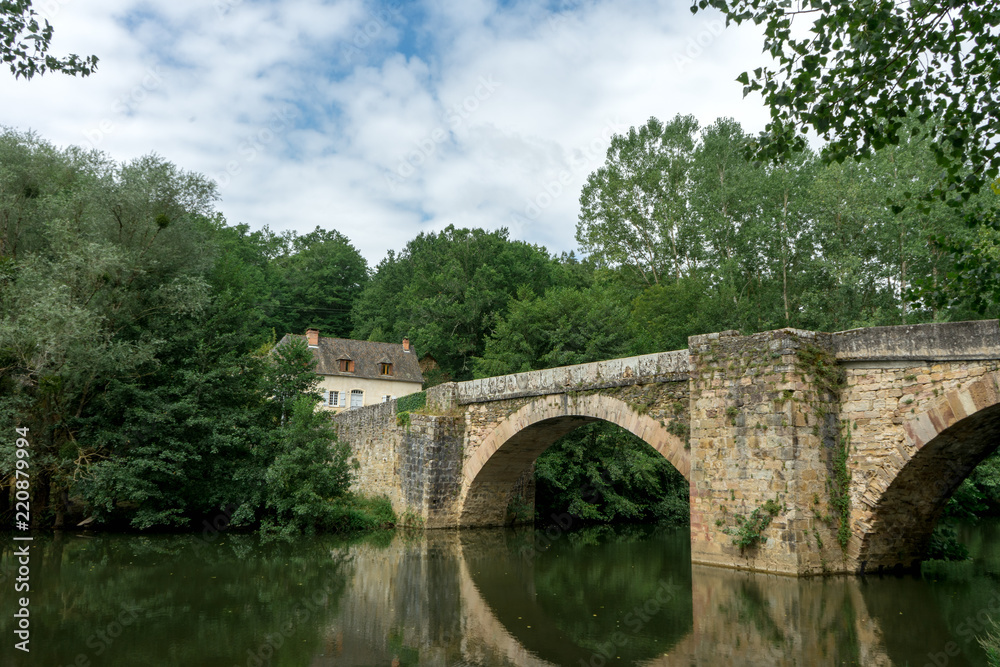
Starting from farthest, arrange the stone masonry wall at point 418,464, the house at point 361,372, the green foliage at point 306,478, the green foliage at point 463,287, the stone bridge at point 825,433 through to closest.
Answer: the house at point 361,372 → the green foliage at point 463,287 → the stone masonry wall at point 418,464 → the green foliage at point 306,478 → the stone bridge at point 825,433

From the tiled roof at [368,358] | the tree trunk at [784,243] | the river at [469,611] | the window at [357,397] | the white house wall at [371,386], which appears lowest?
the river at [469,611]

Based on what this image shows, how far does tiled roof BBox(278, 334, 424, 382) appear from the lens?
32503mm

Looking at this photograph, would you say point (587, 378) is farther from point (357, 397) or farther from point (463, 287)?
point (357, 397)

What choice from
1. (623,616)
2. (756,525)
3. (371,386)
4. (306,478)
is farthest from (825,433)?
(371,386)

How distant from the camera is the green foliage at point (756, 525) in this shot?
8.51 m

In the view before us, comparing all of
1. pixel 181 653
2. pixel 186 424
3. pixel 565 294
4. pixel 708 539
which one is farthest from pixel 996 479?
Answer: pixel 186 424

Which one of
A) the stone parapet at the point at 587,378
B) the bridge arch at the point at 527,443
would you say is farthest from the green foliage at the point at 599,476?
the stone parapet at the point at 587,378

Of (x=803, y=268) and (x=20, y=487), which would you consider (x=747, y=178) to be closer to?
(x=803, y=268)

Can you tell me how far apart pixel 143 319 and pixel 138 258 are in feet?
4.21

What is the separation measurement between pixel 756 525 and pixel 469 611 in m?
3.59

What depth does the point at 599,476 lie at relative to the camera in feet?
53.5

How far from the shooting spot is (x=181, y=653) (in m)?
5.50

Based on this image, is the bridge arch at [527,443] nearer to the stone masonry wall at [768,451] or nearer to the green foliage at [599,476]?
the stone masonry wall at [768,451]

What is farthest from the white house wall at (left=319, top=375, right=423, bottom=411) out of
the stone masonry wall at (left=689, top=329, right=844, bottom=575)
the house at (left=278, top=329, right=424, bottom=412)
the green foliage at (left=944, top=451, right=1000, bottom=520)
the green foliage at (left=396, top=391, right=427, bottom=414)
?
the stone masonry wall at (left=689, top=329, right=844, bottom=575)
